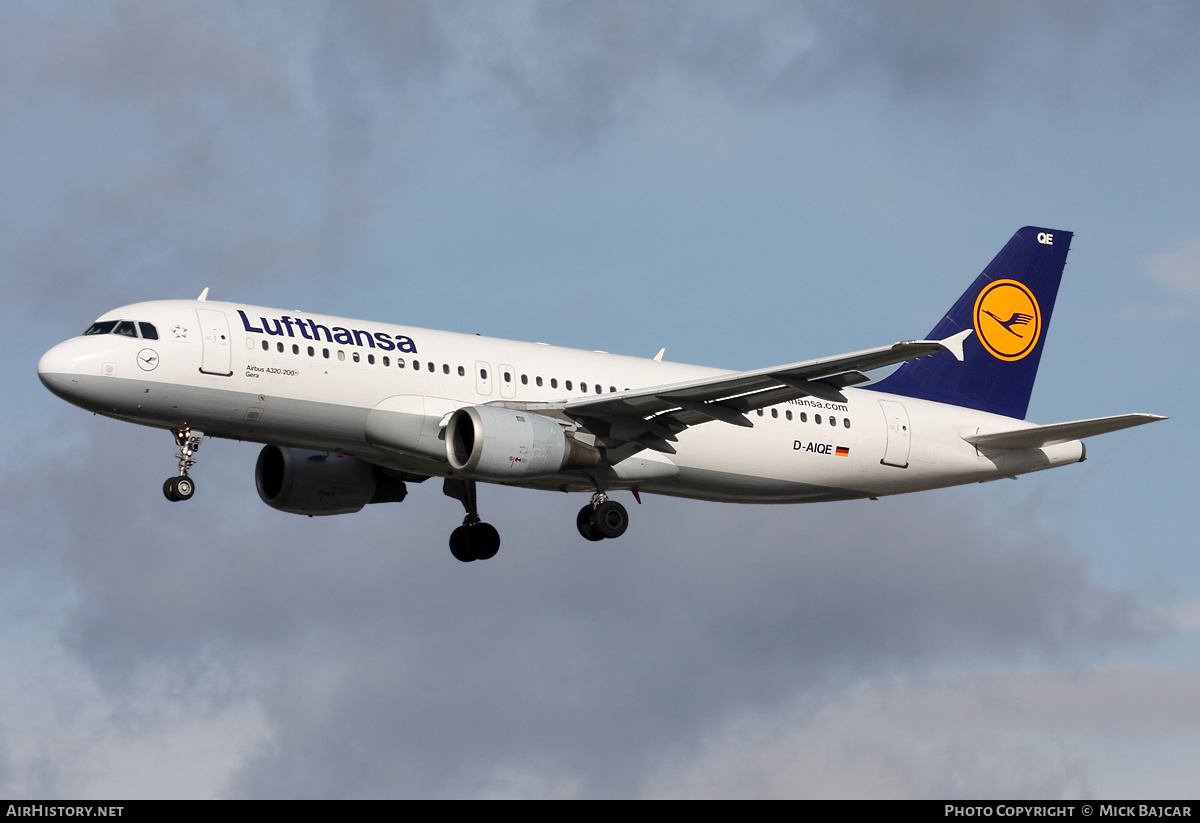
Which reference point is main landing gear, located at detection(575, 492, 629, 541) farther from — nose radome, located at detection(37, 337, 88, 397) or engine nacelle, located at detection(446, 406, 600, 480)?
nose radome, located at detection(37, 337, 88, 397)

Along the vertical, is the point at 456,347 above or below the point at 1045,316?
below

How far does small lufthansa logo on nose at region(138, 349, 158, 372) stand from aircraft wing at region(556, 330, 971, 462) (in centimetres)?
948

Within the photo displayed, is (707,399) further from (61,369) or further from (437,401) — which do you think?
(61,369)

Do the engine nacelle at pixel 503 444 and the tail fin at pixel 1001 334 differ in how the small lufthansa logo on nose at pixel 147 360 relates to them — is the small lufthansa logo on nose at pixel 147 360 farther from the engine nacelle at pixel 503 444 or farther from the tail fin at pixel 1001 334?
the tail fin at pixel 1001 334

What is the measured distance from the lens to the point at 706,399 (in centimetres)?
3909

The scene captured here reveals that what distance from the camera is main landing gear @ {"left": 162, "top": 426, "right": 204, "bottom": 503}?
37.0 meters

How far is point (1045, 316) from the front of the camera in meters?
49.8

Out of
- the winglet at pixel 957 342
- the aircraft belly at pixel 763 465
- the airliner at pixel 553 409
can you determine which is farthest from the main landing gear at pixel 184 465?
the winglet at pixel 957 342

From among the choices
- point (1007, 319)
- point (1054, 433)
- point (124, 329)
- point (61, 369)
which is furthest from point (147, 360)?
point (1007, 319)

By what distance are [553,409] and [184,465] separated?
28.3ft
